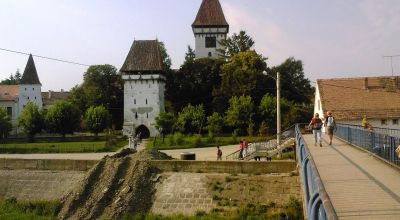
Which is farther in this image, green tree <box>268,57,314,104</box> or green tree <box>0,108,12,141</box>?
green tree <box>268,57,314,104</box>

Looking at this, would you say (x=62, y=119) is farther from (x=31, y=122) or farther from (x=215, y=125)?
(x=215, y=125)

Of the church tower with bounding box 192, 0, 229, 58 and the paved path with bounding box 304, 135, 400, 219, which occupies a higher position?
the church tower with bounding box 192, 0, 229, 58

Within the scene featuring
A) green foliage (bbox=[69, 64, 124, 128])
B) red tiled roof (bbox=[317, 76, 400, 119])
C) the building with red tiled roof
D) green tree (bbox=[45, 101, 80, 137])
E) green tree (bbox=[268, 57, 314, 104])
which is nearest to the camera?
the building with red tiled roof

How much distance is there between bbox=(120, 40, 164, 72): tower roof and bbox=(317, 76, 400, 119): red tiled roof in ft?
92.3

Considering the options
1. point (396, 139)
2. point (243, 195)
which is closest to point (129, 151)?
point (243, 195)

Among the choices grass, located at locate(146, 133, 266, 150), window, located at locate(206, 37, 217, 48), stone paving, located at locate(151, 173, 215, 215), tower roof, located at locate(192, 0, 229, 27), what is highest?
tower roof, located at locate(192, 0, 229, 27)

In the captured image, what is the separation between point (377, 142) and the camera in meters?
13.7

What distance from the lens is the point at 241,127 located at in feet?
166

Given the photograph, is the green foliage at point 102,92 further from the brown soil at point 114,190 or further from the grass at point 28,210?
the brown soil at point 114,190

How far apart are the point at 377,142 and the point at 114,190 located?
1256 centimetres

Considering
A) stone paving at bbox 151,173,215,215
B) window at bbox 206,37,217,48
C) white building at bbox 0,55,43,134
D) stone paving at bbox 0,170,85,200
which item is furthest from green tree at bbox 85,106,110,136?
stone paving at bbox 151,173,215,215

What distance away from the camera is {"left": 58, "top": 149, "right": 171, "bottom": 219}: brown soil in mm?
20328

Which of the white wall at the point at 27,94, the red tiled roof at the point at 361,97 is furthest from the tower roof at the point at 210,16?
the red tiled roof at the point at 361,97

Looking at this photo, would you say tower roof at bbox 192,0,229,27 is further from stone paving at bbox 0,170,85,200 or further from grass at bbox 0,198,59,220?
grass at bbox 0,198,59,220
